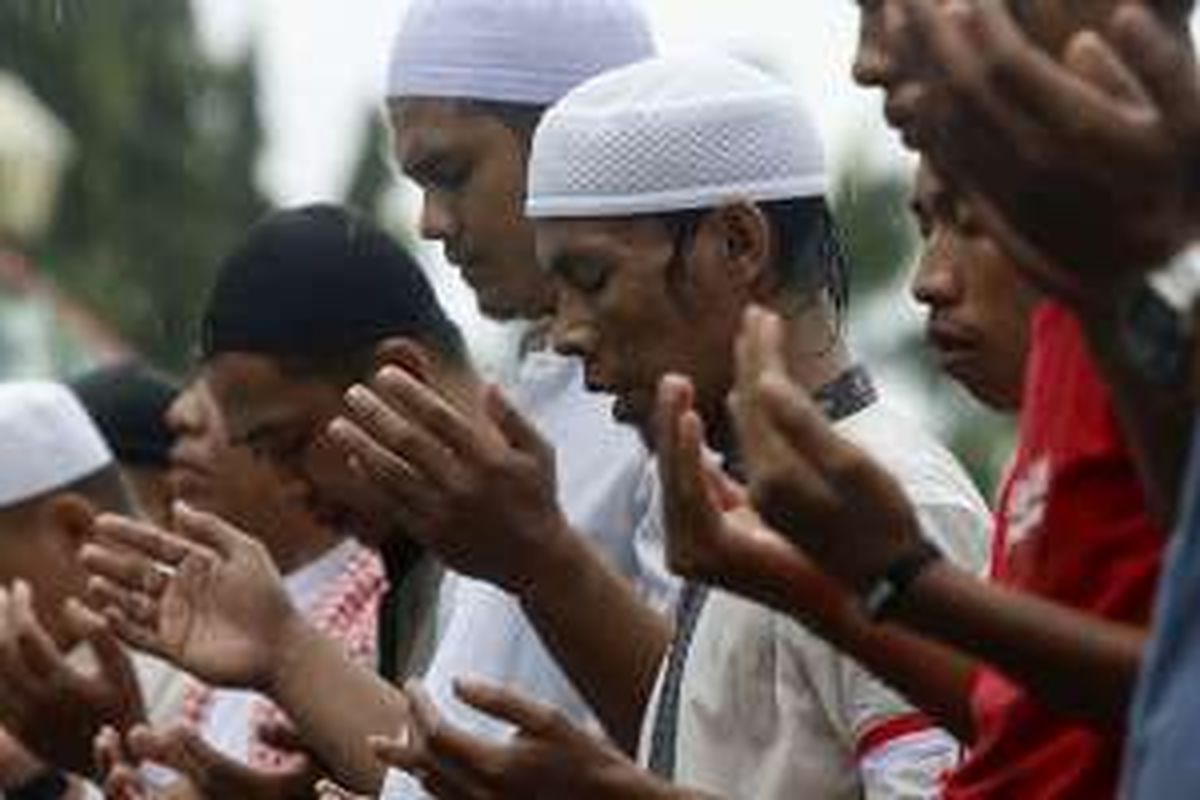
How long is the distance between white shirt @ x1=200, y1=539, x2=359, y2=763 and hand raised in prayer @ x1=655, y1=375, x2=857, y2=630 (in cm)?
348

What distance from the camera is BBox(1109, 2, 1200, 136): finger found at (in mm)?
4402

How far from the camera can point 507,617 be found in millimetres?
7184

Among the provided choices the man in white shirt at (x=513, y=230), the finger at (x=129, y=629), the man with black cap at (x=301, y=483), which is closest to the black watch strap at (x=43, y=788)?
the man with black cap at (x=301, y=483)

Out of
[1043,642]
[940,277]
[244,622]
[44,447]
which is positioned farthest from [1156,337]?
[44,447]

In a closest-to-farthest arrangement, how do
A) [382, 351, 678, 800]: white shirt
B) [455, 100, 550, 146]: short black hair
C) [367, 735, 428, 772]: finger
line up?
[367, 735, 428, 772]: finger < [382, 351, 678, 800]: white shirt < [455, 100, 550, 146]: short black hair

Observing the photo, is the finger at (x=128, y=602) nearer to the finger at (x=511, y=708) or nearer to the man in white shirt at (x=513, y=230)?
the man in white shirt at (x=513, y=230)

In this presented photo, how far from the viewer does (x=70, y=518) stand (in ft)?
33.1

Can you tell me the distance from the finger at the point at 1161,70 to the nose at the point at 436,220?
3065mm

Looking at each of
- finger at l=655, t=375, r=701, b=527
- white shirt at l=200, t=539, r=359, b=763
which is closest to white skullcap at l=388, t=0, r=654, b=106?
white shirt at l=200, t=539, r=359, b=763

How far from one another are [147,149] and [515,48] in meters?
29.6

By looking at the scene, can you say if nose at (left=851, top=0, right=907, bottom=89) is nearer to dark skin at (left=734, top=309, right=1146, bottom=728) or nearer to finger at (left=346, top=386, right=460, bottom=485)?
dark skin at (left=734, top=309, right=1146, bottom=728)

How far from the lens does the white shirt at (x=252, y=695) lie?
345 inches

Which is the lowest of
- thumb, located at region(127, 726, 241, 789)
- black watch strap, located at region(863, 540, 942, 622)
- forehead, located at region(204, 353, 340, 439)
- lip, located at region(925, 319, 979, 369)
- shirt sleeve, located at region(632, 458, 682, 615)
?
thumb, located at region(127, 726, 241, 789)

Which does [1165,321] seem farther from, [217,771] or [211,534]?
[217,771]
